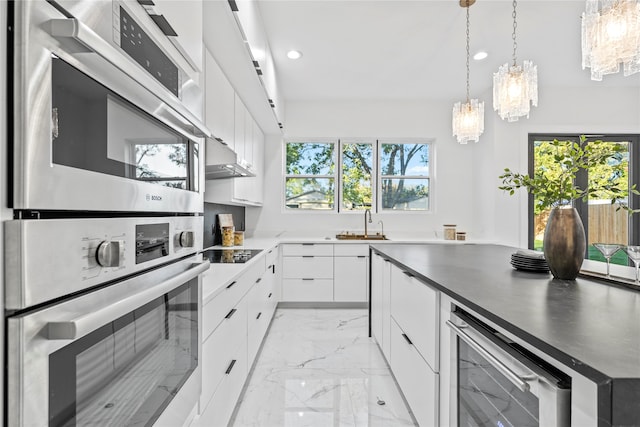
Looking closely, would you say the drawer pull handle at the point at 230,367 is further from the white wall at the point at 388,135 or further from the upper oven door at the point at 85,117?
the white wall at the point at 388,135

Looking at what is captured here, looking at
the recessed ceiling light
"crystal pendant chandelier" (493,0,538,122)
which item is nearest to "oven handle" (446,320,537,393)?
"crystal pendant chandelier" (493,0,538,122)

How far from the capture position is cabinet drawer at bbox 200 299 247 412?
4.21 feet

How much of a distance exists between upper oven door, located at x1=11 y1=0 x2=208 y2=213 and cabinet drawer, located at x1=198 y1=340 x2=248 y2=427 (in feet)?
2.90

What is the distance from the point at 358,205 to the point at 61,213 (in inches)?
168

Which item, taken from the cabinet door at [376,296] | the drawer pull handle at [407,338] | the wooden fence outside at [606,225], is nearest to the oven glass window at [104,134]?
the drawer pull handle at [407,338]

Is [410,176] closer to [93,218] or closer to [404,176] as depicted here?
[404,176]

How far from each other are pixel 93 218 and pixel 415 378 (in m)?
1.60

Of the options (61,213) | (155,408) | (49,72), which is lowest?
(155,408)

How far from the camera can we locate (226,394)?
161 cm

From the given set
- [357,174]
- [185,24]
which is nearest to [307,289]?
[357,174]

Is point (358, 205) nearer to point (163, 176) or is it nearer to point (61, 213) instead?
point (163, 176)

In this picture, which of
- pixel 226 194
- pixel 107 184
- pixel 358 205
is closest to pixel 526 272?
pixel 107 184

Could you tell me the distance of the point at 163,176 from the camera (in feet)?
2.85

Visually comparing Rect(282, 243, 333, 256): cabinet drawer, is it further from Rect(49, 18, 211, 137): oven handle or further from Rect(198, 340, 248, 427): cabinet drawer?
Rect(49, 18, 211, 137): oven handle
